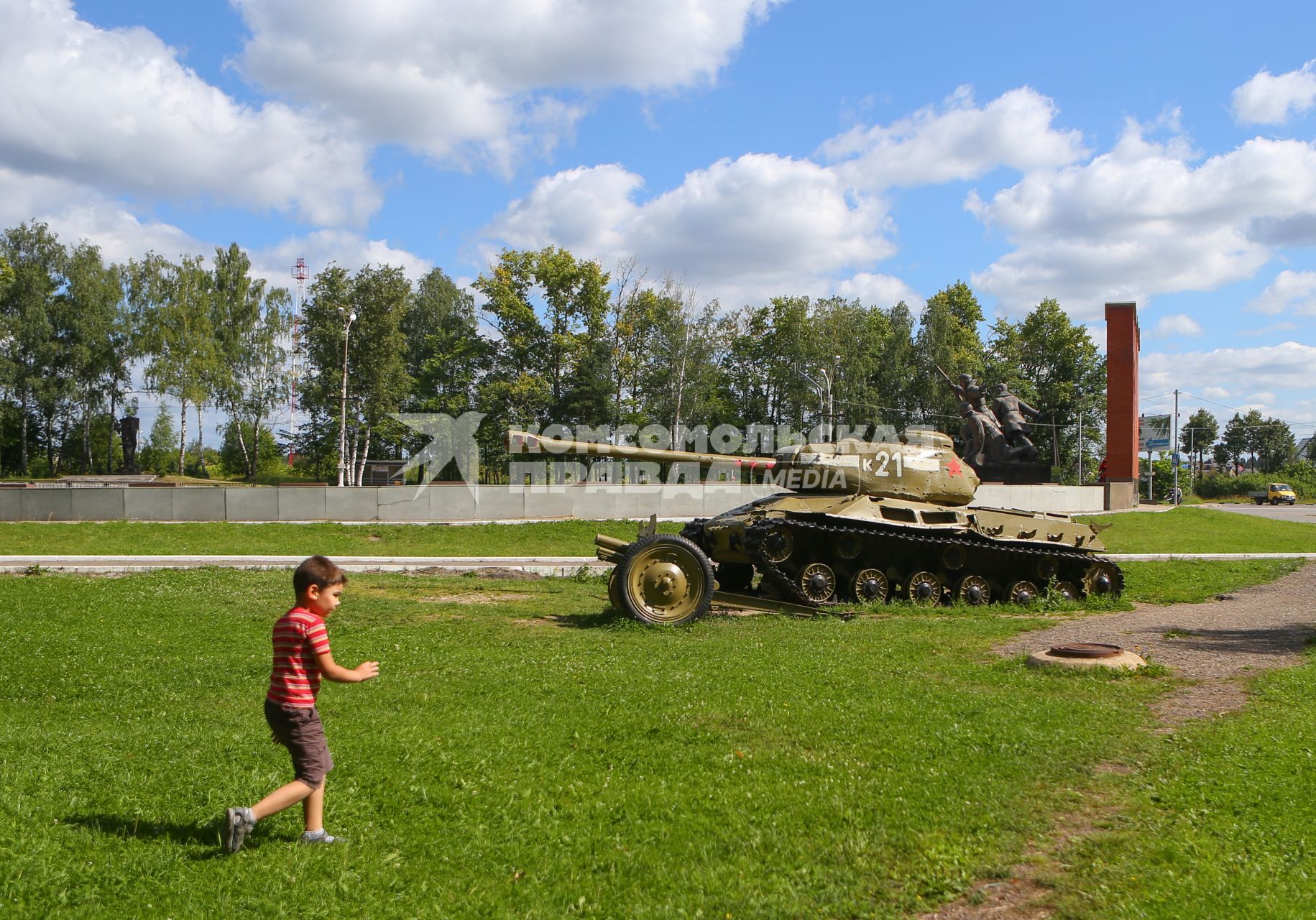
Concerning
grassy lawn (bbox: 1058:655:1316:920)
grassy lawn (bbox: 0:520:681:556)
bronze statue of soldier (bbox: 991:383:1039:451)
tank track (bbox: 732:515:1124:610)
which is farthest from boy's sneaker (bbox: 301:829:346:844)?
bronze statue of soldier (bbox: 991:383:1039:451)

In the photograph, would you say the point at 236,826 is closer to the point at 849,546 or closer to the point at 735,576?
Answer: the point at 849,546

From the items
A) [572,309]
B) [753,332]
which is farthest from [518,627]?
[753,332]

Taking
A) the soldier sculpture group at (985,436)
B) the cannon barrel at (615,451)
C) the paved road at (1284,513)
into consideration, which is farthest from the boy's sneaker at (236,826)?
the paved road at (1284,513)

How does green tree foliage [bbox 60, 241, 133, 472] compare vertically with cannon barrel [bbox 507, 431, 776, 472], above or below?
above

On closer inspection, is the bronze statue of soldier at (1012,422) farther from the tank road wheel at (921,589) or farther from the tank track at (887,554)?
the tank road wheel at (921,589)

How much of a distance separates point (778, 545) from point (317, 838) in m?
10.7

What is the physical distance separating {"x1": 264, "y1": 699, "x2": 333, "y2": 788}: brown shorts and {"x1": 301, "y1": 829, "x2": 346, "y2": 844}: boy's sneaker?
24cm

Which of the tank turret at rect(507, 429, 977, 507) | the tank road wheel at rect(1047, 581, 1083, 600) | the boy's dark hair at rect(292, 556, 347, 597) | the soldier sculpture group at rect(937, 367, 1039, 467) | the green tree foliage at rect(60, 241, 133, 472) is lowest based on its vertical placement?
the tank road wheel at rect(1047, 581, 1083, 600)

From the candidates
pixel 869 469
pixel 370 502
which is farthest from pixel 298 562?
pixel 869 469

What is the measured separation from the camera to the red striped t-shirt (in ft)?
17.6

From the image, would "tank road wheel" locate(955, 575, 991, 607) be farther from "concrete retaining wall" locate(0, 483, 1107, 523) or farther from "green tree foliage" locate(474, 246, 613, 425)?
"green tree foliage" locate(474, 246, 613, 425)

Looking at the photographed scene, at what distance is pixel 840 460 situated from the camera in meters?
17.2

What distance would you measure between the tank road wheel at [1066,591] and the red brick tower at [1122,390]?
108 ft

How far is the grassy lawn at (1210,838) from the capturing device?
4.71 m
